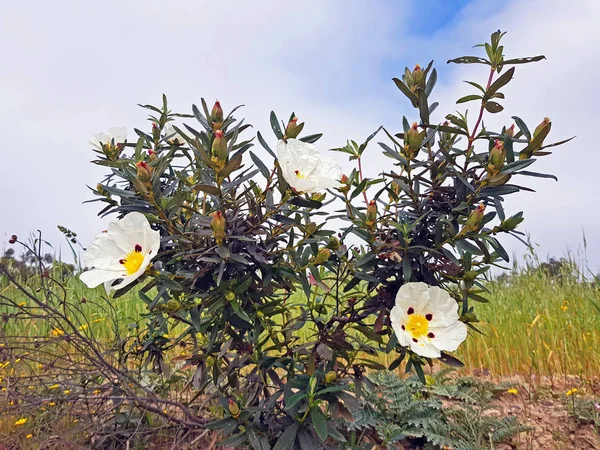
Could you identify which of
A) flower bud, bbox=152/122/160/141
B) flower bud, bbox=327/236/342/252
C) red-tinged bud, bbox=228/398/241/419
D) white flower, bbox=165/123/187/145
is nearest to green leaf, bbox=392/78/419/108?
flower bud, bbox=327/236/342/252

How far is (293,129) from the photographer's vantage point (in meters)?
1.76

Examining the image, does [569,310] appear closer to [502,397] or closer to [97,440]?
[502,397]

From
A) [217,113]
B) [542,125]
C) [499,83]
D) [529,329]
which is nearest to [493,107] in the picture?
[499,83]

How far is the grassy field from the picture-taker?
357 centimetres

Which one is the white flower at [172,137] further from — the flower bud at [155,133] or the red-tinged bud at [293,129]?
the red-tinged bud at [293,129]

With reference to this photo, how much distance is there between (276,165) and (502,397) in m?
2.16

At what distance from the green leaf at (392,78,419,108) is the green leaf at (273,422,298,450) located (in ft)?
4.02

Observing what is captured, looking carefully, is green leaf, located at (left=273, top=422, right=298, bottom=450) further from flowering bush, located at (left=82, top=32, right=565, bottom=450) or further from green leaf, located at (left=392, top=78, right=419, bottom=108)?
green leaf, located at (left=392, top=78, right=419, bottom=108)

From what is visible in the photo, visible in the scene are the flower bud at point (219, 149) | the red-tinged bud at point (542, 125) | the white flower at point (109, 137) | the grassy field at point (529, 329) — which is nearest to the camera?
the flower bud at point (219, 149)

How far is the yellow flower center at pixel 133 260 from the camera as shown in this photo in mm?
1660

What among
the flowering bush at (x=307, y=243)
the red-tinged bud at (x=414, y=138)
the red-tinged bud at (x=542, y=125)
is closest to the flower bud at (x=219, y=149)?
the flowering bush at (x=307, y=243)

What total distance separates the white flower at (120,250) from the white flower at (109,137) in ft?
2.31

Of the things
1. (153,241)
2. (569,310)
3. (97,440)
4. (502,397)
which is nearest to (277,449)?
(153,241)

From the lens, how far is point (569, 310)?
4.49 meters
